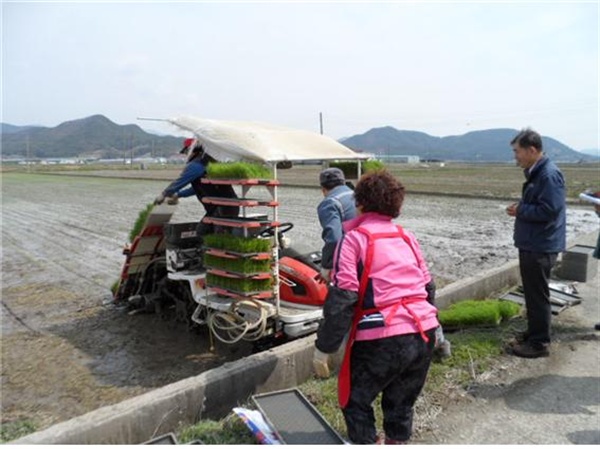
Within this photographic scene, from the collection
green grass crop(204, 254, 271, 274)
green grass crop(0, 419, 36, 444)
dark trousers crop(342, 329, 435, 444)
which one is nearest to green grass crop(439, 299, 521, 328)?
green grass crop(204, 254, 271, 274)

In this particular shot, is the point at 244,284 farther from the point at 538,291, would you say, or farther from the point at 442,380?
the point at 538,291

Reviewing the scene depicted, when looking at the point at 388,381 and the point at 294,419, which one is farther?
the point at 294,419

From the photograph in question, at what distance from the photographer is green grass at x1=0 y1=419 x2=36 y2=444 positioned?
11.7ft

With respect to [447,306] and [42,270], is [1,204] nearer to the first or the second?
[42,270]

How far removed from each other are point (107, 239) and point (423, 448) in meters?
12.0

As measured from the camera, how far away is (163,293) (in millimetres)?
6566

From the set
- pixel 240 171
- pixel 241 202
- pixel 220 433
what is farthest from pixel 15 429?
pixel 240 171

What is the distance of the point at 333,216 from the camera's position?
4270 millimetres

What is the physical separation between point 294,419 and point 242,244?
176 centimetres

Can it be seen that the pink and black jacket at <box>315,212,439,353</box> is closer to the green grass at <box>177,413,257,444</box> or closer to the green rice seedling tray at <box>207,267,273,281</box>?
the green grass at <box>177,413,257,444</box>

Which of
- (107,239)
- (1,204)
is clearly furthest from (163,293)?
(1,204)

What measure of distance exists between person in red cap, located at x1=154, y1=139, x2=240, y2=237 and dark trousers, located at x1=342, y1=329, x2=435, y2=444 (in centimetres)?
295

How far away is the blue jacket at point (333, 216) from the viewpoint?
167 inches

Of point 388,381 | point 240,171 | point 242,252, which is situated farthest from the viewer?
point 242,252
